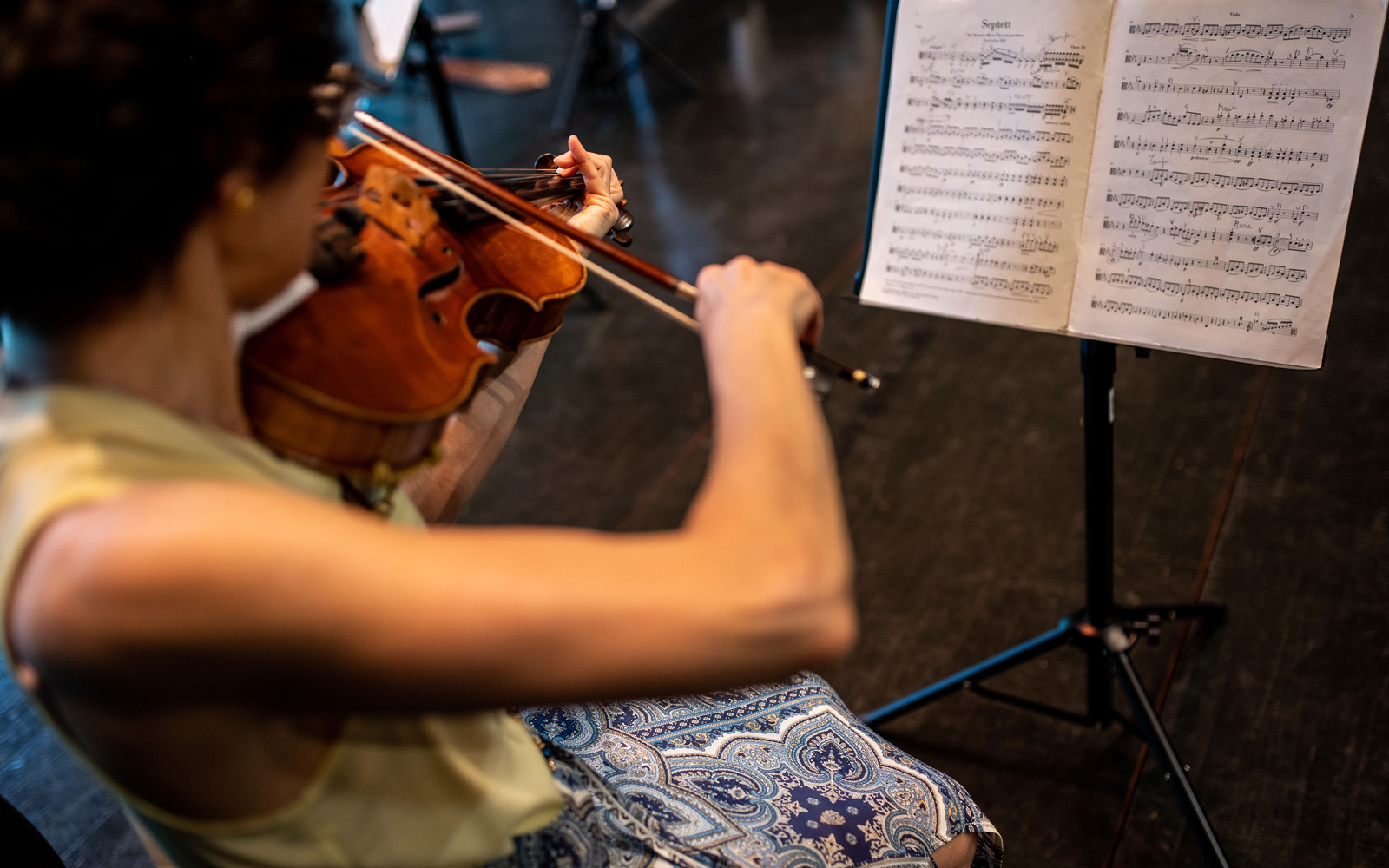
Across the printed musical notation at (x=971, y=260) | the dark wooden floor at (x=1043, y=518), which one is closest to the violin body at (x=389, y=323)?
the printed musical notation at (x=971, y=260)

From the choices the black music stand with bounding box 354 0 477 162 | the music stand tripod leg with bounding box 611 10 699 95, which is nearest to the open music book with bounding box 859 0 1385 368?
the black music stand with bounding box 354 0 477 162

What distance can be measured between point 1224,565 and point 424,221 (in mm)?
1731

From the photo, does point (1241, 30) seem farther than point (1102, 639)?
No

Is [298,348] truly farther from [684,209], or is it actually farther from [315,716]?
[684,209]

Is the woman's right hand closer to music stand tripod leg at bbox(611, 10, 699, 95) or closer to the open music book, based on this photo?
the open music book

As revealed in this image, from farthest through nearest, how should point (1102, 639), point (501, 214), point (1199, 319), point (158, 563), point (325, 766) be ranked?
point (1102, 639)
point (1199, 319)
point (501, 214)
point (325, 766)
point (158, 563)

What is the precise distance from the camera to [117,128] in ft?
2.02

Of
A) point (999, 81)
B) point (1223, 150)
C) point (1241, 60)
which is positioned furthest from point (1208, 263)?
point (999, 81)

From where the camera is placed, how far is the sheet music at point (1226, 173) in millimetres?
1124

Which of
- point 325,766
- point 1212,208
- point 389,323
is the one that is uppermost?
point 1212,208

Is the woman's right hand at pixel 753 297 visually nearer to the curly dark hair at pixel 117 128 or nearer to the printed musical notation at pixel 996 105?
the curly dark hair at pixel 117 128

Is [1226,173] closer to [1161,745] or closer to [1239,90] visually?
[1239,90]

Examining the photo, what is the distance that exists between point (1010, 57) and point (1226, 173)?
0.30m

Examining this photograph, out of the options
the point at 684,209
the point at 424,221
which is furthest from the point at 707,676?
the point at 684,209
